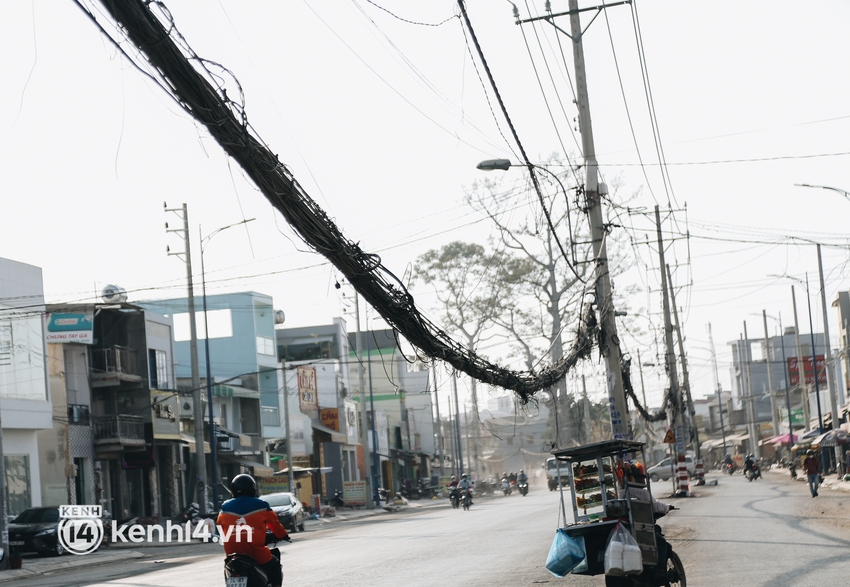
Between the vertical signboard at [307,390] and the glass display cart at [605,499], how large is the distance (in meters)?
52.0

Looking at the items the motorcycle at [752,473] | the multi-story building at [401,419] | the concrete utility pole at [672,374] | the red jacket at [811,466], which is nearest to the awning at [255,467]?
the concrete utility pole at [672,374]

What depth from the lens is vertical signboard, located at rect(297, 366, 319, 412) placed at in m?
64.6

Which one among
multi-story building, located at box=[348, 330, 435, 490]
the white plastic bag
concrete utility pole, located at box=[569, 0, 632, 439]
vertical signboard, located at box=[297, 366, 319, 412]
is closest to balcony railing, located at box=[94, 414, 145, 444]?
vertical signboard, located at box=[297, 366, 319, 412]

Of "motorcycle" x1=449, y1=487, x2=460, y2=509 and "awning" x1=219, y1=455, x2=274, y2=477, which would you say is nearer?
"motorcycle" x1=449, y1=487, x2=460, y2=509

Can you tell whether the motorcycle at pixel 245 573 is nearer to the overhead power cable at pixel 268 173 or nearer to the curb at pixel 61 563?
the overhead power cable at pixel 268 173

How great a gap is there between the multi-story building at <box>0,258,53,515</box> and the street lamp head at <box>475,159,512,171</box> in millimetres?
21953

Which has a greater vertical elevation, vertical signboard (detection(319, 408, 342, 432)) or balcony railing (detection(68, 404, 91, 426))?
balcony railing (detection(68, 404, 91, 426))

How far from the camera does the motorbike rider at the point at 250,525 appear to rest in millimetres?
9672

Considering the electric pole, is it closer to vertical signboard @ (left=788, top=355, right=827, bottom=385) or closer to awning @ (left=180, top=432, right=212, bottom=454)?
awning @ (left=180, top=432, right=212, bottom=454)

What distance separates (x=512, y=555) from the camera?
1855cm

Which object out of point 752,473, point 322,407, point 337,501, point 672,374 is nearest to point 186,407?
point 337,501

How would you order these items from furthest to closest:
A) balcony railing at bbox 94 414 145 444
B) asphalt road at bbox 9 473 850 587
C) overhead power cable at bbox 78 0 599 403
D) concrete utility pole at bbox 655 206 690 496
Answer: balcony railing at bbox 94 414 145 444 < concrete utility pole at bbox 655 206 690 496 < asphalt road at bbox 9 473 850 587 < overhead power cable at bbox 78 0 599 403

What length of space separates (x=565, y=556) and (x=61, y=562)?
20.0 metres

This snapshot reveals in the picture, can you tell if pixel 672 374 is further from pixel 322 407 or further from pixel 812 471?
pixel 322 407
